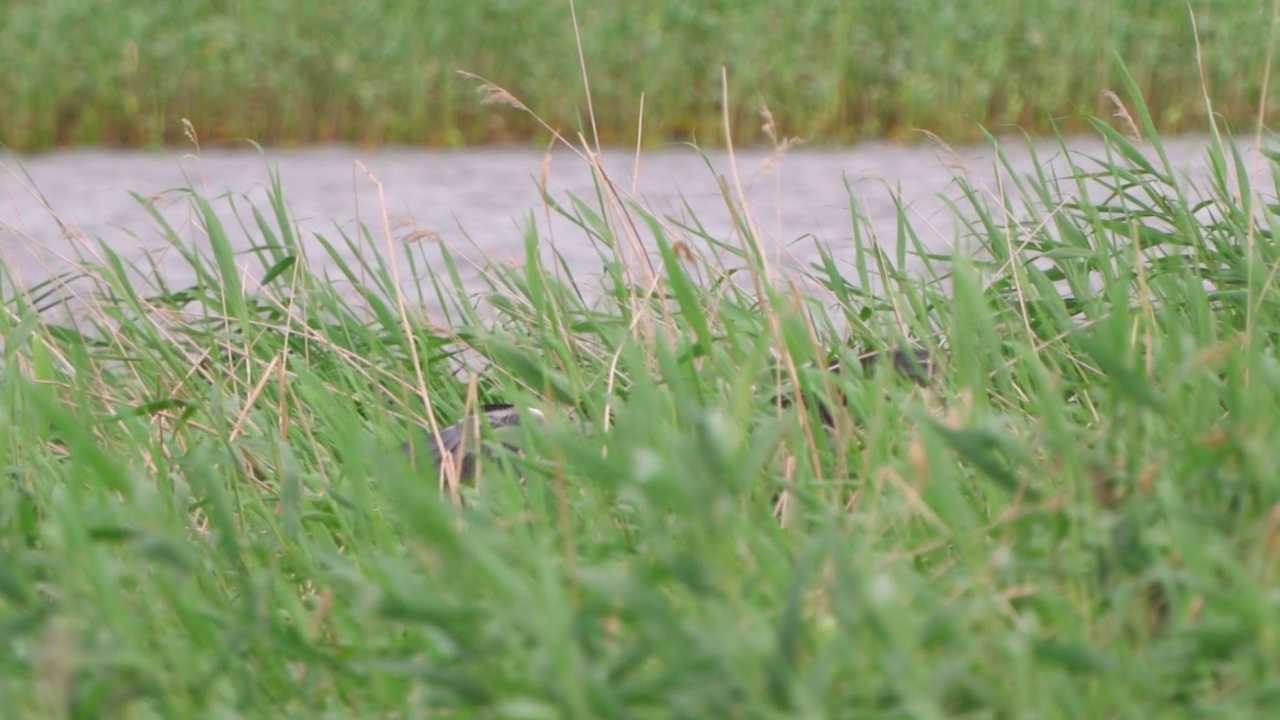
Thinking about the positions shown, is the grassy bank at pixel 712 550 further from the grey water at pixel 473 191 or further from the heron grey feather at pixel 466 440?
the grey water at pixel 473 191

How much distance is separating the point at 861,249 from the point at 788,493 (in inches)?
27.6

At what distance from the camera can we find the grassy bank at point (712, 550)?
109 cm

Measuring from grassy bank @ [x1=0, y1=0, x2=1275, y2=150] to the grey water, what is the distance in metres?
0.18

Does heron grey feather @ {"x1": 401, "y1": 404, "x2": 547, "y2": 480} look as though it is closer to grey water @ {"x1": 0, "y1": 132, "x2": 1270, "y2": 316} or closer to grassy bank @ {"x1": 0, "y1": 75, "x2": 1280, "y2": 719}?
grassy bank @ {"x1": 0, "y1": 75, "x2": 1280, "y2": 719}

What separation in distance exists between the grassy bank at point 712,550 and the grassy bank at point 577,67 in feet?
19.6

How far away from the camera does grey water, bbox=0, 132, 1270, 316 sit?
499 centimetres

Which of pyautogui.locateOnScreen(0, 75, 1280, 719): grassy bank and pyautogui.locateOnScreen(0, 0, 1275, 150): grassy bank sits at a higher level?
pyautogui.locateOnScreen(0, 75, 1280, 719): grassy bank

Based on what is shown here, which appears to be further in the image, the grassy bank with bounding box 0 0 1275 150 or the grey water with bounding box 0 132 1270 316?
the grassy bank with bounding box 0 0 1275 150

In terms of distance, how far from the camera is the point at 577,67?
7.97 meters

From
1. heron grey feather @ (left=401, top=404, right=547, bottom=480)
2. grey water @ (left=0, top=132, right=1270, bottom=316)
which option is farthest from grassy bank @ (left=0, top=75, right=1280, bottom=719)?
grey water @ (left=0, top=132, right=1270, bottom=316)

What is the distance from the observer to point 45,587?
4.62ft

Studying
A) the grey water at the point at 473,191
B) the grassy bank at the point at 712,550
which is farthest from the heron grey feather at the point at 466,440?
the grey water at the point at 473,191

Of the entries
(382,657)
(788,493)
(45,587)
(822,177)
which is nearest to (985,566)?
(788,493)

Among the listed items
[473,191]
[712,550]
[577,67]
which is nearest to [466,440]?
[712,550]
